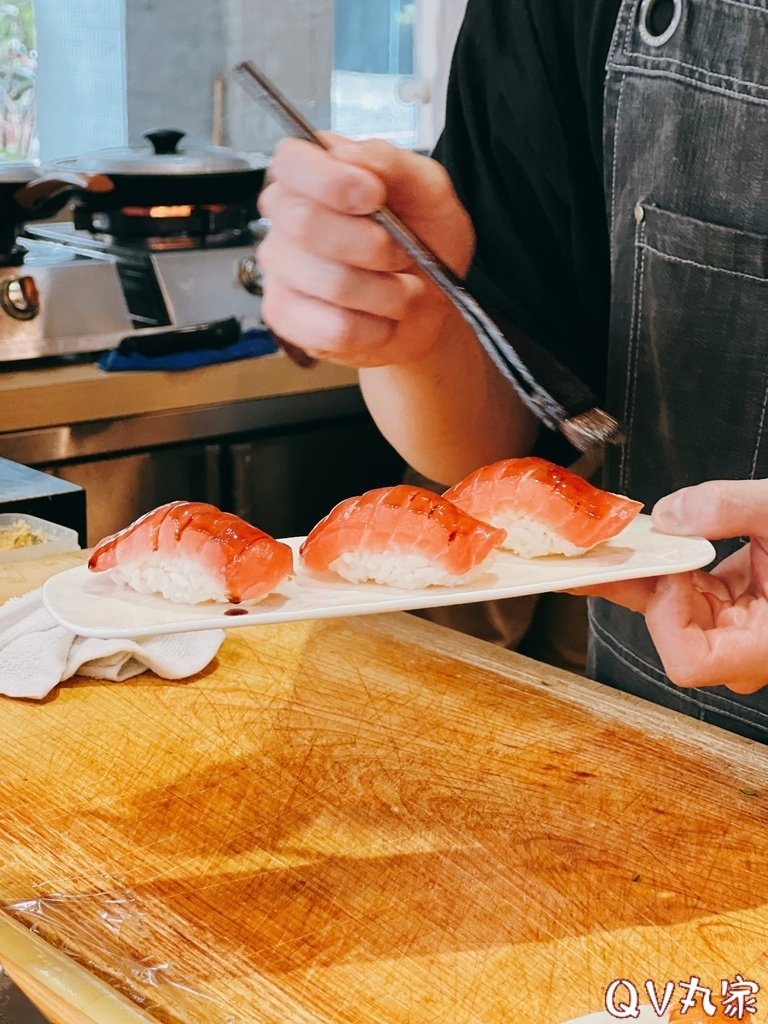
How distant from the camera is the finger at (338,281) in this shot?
3.52 ft

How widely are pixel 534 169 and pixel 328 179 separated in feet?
1.48

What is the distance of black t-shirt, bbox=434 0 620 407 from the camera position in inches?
53.6

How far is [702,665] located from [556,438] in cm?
50

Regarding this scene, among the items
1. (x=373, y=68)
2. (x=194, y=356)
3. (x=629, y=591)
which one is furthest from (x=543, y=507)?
(x=373, y=68)

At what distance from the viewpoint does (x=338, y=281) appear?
1072 mm

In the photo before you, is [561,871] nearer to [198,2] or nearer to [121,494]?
[121,494]

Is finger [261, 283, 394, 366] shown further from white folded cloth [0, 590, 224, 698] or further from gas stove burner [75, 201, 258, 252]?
gas stove burner [75, 201, 258, 252]

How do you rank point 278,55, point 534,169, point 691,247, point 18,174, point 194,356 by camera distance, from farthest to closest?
point 278,55
point 194,356
point 18,174
point 534,169
point 691,247

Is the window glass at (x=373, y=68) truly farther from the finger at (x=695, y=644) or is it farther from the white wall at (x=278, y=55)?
the finger at (x=695, y=644)

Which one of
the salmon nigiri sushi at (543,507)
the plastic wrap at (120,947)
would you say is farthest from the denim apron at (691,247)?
the plastic wrap at (120,947)

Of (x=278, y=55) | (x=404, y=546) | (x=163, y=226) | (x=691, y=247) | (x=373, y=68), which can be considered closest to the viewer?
(x=404, y=546)

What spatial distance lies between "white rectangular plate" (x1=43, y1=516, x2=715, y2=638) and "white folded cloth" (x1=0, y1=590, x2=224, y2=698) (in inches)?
11.1

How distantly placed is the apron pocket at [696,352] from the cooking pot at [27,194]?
51.0 inches

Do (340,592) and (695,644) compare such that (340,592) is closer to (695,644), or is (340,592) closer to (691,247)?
(695,644)
